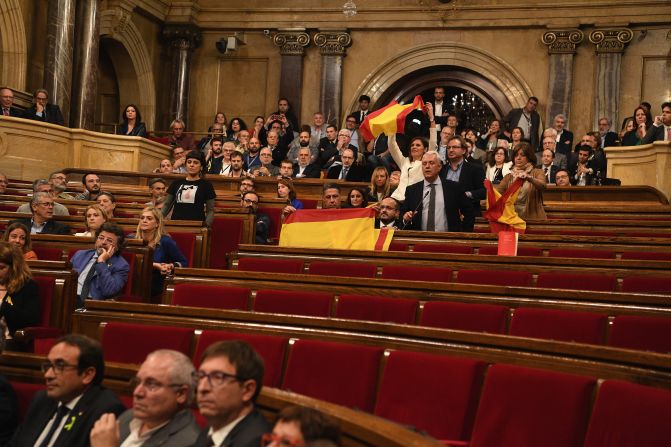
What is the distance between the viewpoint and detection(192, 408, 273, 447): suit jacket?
1.91m

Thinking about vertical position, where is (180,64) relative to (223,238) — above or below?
above

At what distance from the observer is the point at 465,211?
17.5 ft

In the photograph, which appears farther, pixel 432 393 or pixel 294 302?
pixel 294 302

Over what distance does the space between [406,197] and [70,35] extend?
6356 millimetres

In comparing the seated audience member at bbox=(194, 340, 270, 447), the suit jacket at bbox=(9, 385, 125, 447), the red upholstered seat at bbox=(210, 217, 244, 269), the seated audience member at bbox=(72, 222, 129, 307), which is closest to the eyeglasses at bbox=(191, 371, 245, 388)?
the seated audience member at bbox=(194, 340, 270, 447)

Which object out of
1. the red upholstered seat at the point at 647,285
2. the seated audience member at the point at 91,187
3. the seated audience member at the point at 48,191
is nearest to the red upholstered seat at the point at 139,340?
the red upholstered seat at the point at 647,285

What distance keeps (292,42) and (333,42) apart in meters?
0.57

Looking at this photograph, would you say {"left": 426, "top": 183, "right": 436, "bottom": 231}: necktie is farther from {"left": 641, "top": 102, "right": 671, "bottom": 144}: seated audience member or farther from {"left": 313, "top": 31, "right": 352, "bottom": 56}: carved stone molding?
{"left": 313, "top": 31, "right": 352, "bottom": 56}: carved stone molding

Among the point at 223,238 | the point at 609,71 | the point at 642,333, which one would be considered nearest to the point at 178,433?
the point at 642,333

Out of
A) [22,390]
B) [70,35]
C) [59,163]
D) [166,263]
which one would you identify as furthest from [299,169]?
[22,390]

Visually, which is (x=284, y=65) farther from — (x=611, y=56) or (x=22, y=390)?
(x=22, y=390)

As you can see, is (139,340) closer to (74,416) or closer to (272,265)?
(74,416)

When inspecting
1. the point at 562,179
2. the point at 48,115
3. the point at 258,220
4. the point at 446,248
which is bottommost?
the point at 446,248

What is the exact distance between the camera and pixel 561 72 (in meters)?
11.4
